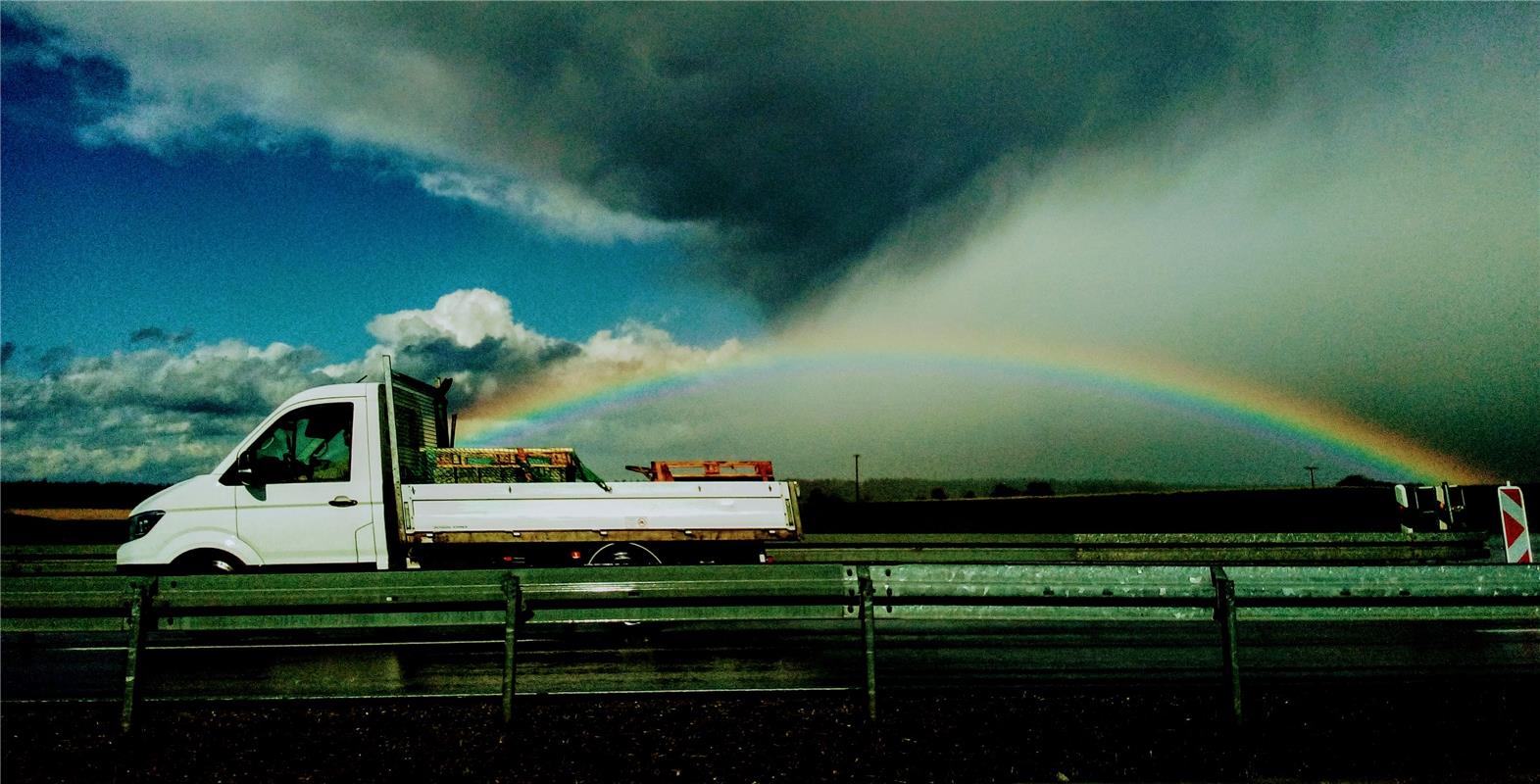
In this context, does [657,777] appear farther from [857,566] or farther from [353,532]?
[353,532]

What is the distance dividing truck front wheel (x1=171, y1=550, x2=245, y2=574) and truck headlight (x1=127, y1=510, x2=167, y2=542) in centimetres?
48

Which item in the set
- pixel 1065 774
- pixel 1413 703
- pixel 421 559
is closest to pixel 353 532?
pixel 421 559

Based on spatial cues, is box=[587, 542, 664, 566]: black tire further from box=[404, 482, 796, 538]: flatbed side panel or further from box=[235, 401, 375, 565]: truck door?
box=[235, 401, 375, 565]: truck door

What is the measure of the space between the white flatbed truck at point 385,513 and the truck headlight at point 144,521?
14mm

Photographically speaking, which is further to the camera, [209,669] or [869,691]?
[209,669]

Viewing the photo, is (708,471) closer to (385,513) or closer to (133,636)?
(385,513)

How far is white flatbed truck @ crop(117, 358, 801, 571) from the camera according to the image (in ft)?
35.4

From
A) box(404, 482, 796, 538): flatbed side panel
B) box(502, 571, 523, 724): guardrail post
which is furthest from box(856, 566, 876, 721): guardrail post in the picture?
box(404, 482, 796, 538): flatbed side panel

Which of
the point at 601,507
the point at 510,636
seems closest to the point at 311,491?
the point at 601,507

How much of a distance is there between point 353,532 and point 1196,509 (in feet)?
210

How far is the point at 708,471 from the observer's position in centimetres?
1221

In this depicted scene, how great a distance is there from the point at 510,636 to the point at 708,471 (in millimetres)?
5728

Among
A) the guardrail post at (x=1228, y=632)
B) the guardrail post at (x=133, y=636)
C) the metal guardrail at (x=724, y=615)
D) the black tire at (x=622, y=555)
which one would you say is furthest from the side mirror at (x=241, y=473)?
the guardrail post at (x=1228, y=632)

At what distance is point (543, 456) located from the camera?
11.9 m
